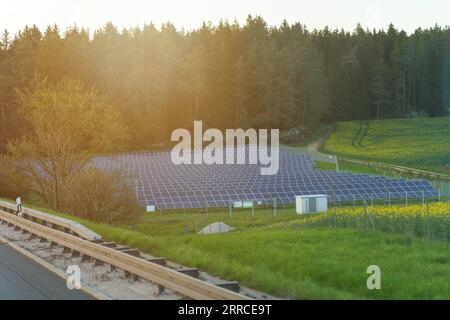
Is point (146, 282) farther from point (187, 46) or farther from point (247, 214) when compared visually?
point (187, 46)

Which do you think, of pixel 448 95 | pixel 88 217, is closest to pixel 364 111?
pixel 448 95

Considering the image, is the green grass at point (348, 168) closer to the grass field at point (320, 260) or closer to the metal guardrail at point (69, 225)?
the metal guardrail at point (69, 225)

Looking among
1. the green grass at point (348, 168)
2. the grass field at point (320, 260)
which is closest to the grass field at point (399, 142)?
the green grass at point (348, 168)

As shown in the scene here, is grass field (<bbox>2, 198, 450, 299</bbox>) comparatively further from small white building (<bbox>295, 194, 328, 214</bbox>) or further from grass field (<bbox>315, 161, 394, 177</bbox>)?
grass field (<bbox>315, 161, 394, 177</bbox>)

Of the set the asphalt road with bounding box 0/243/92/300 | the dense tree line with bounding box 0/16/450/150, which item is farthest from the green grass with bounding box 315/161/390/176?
the asphalt road with bounding box 0/243/92/300

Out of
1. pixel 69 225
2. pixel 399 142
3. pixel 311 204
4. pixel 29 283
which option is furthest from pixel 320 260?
pixel 399 142
